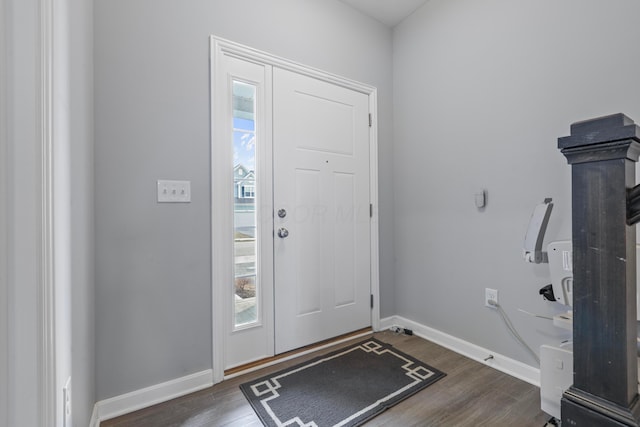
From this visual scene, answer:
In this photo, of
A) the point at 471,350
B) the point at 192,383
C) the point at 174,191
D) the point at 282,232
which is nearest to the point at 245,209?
the point at 282,232

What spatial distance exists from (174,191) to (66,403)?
1.04 meters

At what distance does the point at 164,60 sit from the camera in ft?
5.29

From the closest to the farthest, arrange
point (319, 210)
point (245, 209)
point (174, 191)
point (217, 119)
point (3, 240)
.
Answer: point (3, 240) → point (174, 191) → point (217, 119) → point (245, 209) → point (319, 210)

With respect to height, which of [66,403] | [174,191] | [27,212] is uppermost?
[174,191]

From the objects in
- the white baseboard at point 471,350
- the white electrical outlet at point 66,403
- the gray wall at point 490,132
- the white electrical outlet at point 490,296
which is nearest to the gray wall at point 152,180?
the white electrical outlet at point 66,403

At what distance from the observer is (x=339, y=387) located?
1.69m

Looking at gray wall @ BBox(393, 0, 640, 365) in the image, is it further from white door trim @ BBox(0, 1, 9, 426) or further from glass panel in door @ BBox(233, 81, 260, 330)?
white door trim @ BBox(0, 1, 9, 426)

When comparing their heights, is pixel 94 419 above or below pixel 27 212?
below

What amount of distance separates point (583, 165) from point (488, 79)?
69.1 inches

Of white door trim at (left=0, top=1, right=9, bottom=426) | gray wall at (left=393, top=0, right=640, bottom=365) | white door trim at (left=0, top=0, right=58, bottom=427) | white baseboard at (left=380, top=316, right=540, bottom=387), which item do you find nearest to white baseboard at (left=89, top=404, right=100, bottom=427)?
white door trim at (left=0, top=0, right=58, bottom=427)

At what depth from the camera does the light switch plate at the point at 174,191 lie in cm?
161

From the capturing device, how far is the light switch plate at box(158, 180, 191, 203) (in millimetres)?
1605

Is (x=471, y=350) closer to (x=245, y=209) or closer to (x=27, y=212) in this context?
(x=245, y=209)

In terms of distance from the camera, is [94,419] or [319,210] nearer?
[94,419]
